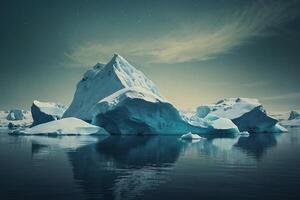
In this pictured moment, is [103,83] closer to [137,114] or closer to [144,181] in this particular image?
[137,114]

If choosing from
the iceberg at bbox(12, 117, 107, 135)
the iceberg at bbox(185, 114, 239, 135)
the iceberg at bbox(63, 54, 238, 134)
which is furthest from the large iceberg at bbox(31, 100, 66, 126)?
the iceberg at bbox(185, 114, 239, 135)

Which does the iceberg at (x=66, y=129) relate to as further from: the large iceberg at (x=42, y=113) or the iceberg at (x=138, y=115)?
the large iceberg at (x=42, y=113)

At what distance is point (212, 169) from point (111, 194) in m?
9.00

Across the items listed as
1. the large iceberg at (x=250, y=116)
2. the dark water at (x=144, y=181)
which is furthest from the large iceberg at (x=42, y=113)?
the dark water at (x=144, y=181)

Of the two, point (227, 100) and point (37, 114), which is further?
point (227, 100)

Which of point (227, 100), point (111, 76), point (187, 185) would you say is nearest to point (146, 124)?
point (111, 76)

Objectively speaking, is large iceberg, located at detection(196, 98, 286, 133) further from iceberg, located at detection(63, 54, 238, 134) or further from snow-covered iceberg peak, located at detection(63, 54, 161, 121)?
snow-covered iceberg peak, located at detection(63, 54, 161, 121)

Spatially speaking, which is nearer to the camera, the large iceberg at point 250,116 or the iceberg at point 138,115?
the iceberg at point 138,115

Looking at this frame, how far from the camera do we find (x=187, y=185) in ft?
46.8

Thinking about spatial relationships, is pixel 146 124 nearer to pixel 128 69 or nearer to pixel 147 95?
pixel 147 95

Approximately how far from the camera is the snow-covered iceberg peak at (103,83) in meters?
78.6

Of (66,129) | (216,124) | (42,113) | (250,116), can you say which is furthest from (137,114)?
(42,113)

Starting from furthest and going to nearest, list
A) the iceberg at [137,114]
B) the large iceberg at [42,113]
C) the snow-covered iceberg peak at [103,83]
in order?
the large iceberg at [42,113]
the snow-covered iceberg peak at [103,83]
the iceberg at [137,114]

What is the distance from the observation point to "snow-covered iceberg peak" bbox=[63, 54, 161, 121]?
78.6m
